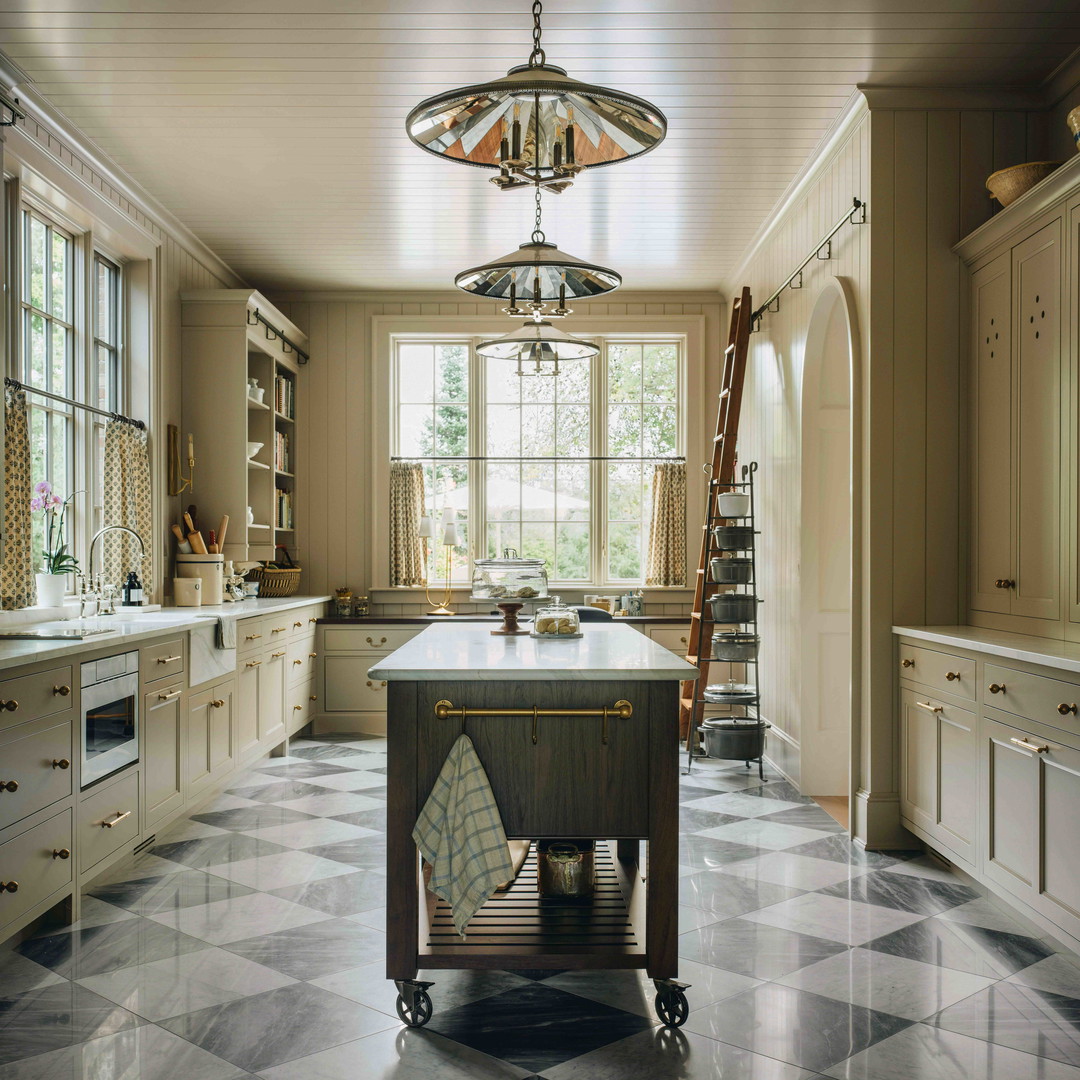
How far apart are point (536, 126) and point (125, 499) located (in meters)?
3.40

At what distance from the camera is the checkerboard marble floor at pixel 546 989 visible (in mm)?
2318

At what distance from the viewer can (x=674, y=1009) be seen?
250cm

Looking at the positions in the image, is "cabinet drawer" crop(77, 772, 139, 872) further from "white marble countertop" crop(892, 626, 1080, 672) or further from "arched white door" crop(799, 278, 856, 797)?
"arched white door" crop(799, 278, 856, 797)

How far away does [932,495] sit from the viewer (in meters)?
3.99

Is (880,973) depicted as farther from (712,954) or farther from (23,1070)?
(23,1070)

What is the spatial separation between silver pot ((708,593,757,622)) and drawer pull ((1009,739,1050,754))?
7.72ft

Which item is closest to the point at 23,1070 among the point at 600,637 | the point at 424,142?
the point at 600,637

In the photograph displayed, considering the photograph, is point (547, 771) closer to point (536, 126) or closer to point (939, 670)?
point (536, 126)

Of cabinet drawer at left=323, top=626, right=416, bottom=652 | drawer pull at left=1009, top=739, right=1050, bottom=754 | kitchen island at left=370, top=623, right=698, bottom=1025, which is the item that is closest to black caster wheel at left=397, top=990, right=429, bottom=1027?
kitchen island at left=370, top=623, right=698, bottom=1025

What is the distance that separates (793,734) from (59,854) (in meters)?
3.57

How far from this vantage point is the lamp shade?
307 cm

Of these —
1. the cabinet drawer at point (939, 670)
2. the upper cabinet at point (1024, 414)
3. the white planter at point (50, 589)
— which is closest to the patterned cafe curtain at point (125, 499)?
the white planter at point (50, 589)

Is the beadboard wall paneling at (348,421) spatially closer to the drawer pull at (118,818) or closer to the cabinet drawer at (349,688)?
the cabinet drawer at (349,688)

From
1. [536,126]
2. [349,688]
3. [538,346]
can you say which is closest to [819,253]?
[538,346]
